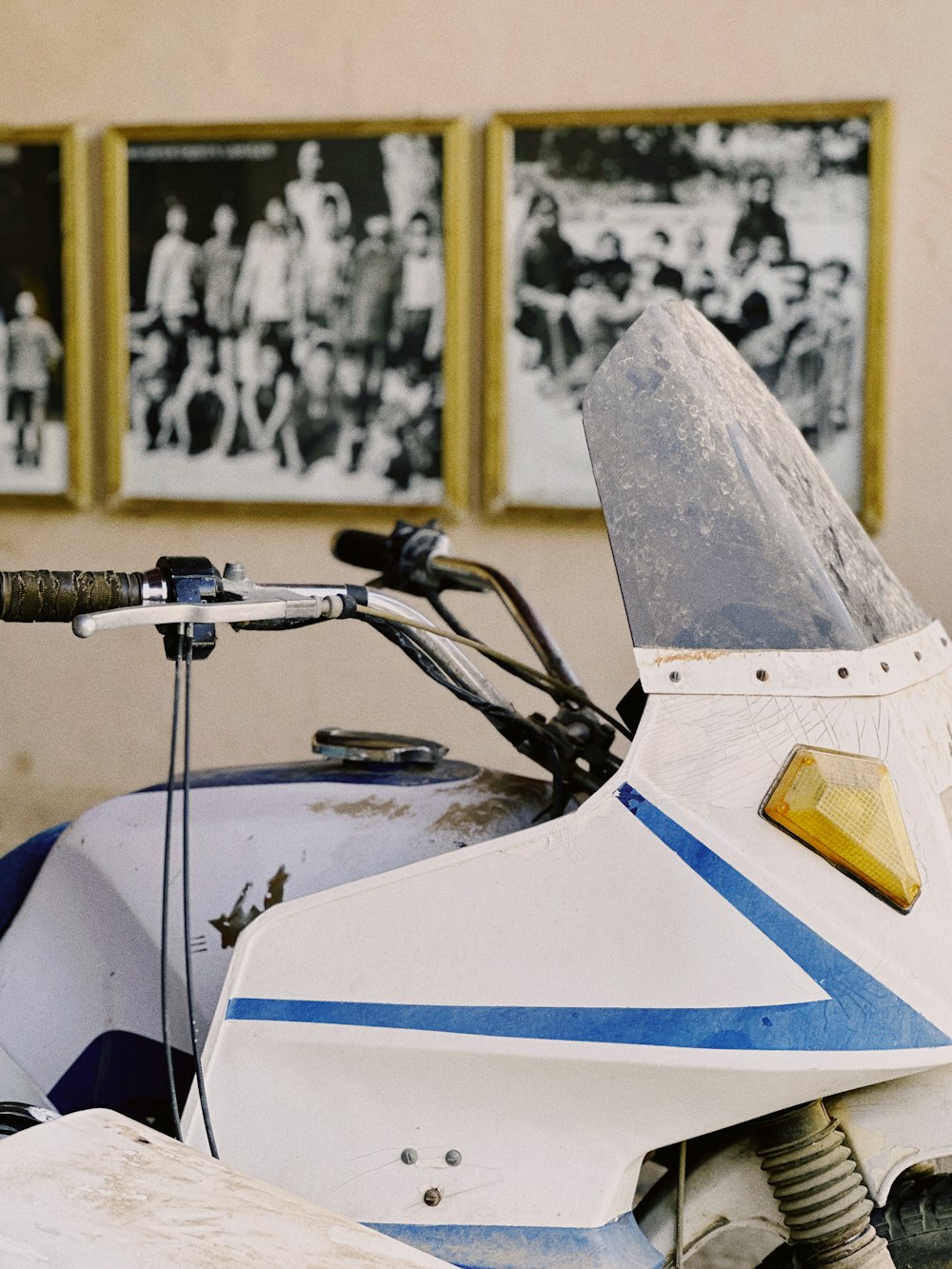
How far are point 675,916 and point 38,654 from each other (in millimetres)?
2940

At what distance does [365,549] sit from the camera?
162cm

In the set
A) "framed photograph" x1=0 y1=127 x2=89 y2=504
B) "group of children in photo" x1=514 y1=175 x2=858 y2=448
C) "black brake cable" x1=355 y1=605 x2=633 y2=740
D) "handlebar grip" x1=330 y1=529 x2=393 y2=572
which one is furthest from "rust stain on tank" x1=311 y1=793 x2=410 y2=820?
"framed photograph" x1=0 y1=127 x2=89 y2=504

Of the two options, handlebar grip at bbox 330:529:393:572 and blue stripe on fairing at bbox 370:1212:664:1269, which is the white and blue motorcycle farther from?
handlebar grip at bbox 330:529:393:572

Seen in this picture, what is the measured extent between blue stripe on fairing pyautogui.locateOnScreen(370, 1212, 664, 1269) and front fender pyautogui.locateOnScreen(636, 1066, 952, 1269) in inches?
2.7

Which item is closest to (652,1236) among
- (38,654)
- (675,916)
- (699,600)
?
(675,916)

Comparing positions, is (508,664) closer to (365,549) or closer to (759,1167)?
(365,549)

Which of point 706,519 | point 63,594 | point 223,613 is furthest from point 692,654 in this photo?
point 63,594

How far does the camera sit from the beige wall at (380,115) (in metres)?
3.13

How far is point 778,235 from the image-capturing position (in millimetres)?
3172

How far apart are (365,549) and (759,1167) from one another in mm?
826

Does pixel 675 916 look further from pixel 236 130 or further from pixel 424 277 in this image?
pixel 236 130

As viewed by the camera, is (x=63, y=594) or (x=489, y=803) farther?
(x=489, y=803)

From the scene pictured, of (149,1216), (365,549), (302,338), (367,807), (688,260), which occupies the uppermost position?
(688,260)

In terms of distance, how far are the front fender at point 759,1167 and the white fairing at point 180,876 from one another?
33 centimetres
